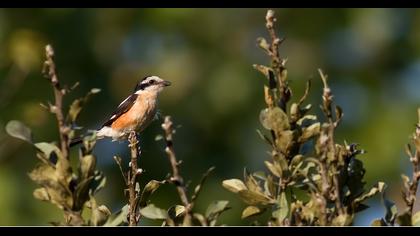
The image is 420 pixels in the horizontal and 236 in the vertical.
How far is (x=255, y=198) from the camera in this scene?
6.22ft

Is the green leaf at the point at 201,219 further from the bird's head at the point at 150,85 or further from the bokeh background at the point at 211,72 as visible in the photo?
the bokeh background at the point at 211,72

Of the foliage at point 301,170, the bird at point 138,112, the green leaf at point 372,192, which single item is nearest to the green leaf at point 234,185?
the foliage at point 301,170

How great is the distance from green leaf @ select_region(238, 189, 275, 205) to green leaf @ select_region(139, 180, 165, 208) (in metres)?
0.20

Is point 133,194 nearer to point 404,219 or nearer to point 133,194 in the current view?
point 133,194

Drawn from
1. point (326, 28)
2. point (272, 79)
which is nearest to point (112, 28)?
point (326, 28)

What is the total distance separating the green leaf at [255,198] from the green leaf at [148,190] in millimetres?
198

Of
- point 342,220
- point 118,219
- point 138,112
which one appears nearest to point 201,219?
point 118,219

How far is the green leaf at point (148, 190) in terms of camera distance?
1.97 meters

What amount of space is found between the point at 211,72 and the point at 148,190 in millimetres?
9182

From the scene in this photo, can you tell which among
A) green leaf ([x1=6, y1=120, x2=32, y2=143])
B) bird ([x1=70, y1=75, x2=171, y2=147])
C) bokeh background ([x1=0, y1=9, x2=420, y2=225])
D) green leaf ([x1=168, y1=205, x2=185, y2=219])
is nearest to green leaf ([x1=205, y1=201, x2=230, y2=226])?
green leaf ([x1=168, y1=205, x2=185, y2=219])

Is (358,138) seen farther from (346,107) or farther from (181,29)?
(181,29)

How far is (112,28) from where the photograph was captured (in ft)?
39.7

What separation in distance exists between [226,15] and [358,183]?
32.9ft

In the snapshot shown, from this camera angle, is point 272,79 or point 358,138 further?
point 358,138
